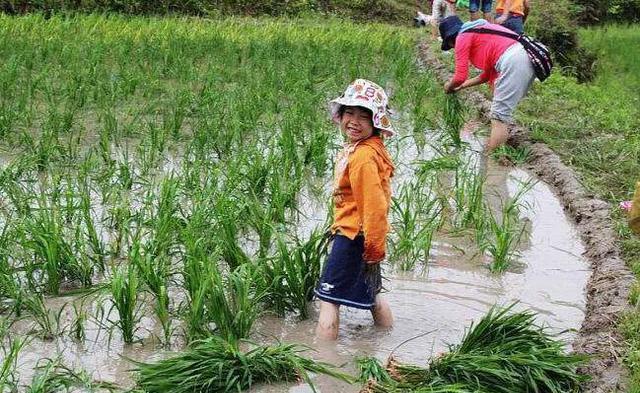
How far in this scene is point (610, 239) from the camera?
4.86m

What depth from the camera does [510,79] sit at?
6402 mm

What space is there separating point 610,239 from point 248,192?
6.30 ft

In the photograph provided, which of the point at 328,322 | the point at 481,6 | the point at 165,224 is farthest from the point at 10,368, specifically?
the point at 481,6

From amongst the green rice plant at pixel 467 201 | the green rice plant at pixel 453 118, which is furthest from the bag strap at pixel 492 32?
the green rice plant at pixel 467 201

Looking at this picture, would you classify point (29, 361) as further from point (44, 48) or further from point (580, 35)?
point (580, 35)

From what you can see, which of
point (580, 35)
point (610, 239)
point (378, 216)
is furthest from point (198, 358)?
point (580, 35)

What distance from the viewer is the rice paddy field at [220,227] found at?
11.4 ft

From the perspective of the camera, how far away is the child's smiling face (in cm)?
359

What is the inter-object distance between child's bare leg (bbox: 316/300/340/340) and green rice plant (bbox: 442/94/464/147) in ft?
10.4

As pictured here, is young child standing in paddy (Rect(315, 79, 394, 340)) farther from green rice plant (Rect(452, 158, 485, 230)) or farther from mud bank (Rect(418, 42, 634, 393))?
green rice plant (Rect(452, 158, 485, 230))

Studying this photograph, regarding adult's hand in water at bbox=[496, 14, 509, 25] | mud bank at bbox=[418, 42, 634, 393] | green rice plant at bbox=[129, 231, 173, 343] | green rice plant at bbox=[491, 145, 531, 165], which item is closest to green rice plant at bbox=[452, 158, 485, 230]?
mud bank at bbox=[418, 42, 634, 393]

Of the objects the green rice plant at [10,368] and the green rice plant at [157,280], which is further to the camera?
the green rice plant at [157,280]

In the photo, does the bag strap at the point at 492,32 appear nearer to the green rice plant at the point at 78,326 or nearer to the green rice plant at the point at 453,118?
the green rice plant at the point at 453,118

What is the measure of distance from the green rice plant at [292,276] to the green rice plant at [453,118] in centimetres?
Answer: 293
